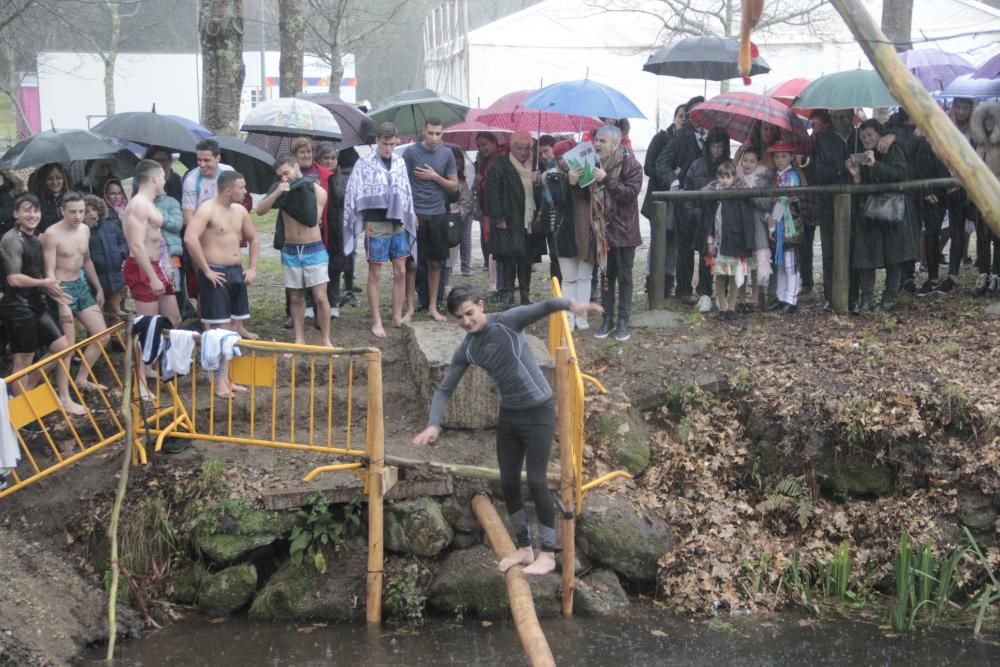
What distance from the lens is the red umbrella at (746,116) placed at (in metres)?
10.7

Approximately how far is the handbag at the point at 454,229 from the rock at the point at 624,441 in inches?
108

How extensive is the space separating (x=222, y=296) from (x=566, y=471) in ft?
11.0

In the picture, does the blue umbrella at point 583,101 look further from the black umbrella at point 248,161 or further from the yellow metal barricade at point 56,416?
the yellow metal barricade at point 56,416

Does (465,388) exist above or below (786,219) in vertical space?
below

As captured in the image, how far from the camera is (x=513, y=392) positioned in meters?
7.16

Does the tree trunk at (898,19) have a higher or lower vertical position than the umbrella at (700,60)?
higher

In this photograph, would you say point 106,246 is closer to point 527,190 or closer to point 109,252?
point 109,252

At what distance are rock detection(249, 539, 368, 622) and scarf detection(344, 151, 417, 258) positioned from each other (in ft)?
11.7

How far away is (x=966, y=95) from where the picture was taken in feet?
36.2

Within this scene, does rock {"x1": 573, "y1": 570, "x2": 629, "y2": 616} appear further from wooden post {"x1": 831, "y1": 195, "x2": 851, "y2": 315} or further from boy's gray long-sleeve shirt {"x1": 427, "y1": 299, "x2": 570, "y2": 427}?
wooden post {"x1": 831, "y1": 195, "x2": 851, "y2": 315}

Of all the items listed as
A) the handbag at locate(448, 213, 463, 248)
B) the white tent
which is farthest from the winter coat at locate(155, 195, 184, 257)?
the white tent

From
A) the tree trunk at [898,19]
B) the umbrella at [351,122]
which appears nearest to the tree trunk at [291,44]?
the umbrella at [351,122]

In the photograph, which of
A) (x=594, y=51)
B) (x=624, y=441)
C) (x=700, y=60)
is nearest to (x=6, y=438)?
(x=624, y=441)

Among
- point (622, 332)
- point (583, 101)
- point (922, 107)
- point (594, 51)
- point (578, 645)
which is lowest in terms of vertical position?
point (578, 645)
